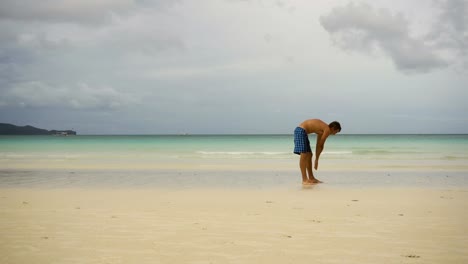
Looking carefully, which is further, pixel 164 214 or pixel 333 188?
pixel 333 188

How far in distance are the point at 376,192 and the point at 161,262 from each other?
564 centimetres

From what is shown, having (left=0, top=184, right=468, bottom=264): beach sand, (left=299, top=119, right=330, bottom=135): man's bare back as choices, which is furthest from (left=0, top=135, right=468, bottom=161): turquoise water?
(left=0, top=184, right=468, bottom=264): beach sand

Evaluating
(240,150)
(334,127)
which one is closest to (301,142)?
(334,127)

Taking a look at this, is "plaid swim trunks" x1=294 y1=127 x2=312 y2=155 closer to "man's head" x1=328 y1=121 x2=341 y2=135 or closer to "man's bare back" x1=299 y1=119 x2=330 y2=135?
"man's bare back" x1=299 y1=119 x2=330 y2=135

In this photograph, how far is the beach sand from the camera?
157 inches

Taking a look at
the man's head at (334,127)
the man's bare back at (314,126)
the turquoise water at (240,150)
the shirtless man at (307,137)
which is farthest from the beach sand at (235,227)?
the turquoise water at (240,150)

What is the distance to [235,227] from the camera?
203 inches

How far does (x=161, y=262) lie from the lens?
3771mm

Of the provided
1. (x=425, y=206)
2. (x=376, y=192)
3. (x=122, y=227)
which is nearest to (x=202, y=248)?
(x=122, y=227)

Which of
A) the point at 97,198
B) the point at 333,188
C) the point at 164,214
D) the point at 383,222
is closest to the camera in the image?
the point at 383,222

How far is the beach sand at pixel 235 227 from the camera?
157 inches

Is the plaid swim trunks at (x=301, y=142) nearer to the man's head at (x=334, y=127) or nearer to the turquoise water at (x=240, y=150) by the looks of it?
the man's head at (x=334, y=127)

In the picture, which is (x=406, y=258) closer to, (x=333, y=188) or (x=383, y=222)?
(x=383, y=222)

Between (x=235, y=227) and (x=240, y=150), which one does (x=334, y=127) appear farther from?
(x=240, y=150)
